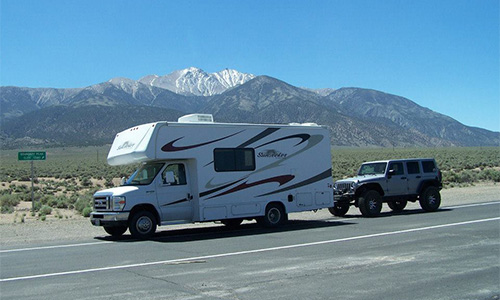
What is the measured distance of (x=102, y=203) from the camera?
14.7 meters

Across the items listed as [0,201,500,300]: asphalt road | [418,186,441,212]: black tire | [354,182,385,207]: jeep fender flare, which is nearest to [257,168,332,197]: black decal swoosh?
[0,201,500,300]: asphalt road

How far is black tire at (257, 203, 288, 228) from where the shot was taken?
53.8ft

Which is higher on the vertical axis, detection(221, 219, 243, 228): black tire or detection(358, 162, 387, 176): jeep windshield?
detection(358, 162, 387, 176): jeep windshield

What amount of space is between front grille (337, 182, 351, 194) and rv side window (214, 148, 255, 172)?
460cm

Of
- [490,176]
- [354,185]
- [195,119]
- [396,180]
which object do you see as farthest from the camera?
[490,176]

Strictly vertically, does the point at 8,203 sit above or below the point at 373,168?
below

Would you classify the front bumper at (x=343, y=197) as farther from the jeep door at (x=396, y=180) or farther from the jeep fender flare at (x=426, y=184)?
the jeep fender flare at (x=426, y=184)

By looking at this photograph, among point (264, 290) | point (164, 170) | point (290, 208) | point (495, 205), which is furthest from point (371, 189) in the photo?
point (264, 290)

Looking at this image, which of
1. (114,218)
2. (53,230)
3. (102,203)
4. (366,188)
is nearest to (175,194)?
(114,218)

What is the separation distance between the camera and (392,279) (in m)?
8.59

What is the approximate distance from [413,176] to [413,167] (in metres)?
0.35

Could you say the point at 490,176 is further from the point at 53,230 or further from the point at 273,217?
the point at 53,230

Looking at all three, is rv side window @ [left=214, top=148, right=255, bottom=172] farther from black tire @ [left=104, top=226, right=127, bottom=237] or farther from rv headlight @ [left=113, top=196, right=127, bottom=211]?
black tire @ [left=104, top=226, right=127, bottom=237]

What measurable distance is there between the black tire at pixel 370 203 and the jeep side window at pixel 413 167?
193 cm
